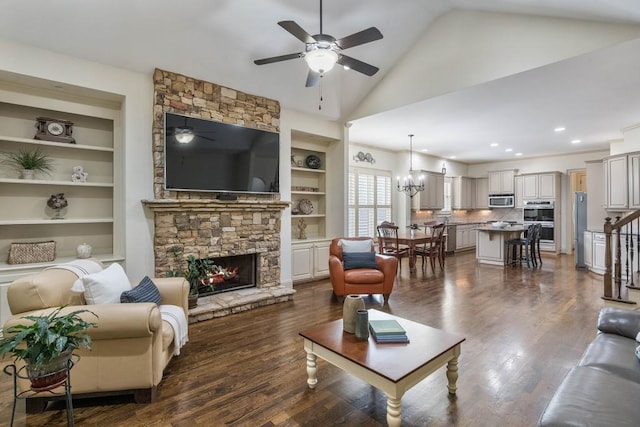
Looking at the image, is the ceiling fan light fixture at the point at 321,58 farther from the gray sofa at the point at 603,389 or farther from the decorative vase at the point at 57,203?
the decorative vase at the point at 57,203

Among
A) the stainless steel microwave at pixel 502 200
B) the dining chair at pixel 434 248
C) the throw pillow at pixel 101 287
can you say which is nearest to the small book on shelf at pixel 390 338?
the throw pillow at pixel 101 287

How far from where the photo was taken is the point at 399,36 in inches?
178

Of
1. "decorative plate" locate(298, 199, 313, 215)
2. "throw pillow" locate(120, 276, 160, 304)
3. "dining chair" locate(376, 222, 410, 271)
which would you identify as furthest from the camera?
"dining chair" locate(376, 222, 410, 271)

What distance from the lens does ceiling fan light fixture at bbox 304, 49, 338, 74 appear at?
8.64 ft

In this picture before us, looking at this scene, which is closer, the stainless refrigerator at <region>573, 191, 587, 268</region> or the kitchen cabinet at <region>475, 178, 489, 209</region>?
the stainless refrigerator at <region>573, 191, 587, 268</region>

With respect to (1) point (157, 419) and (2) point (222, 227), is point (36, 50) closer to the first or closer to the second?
(2) point (222, 227)

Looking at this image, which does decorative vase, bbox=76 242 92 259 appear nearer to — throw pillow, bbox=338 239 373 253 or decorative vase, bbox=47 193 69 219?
decorative vase, bbox=47 193 69 219

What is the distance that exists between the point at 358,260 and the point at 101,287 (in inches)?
124

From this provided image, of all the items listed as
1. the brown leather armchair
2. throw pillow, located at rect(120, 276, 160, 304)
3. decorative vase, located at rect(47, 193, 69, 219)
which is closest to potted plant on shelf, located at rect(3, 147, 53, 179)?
decorative vase, located at rect(47, 193, 69, 219)

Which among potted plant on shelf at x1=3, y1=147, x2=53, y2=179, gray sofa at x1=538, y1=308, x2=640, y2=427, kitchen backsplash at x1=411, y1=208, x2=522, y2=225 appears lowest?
gray sofa at x1=538, y1=308, x2=640, y2=427

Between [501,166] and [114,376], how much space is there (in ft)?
36.9

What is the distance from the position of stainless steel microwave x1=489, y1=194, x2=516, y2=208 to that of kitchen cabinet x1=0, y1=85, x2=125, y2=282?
10.0 m

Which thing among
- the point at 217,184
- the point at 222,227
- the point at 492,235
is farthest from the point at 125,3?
the point at 492,235

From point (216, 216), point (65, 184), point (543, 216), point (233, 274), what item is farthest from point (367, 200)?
point (65, 184)
